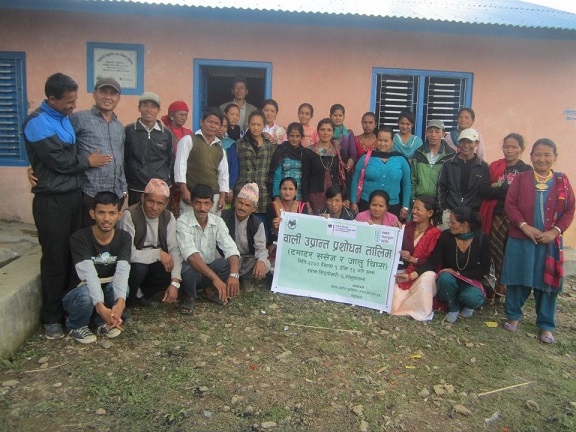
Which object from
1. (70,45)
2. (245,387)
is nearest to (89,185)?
(245,387)

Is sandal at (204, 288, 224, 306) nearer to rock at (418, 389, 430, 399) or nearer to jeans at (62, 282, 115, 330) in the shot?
jeans at (62, 282, 115, 330)

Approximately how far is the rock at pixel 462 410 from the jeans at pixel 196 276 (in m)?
2.23

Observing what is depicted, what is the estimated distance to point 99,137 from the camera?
12.9 feet

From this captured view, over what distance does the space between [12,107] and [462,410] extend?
649 centimetres

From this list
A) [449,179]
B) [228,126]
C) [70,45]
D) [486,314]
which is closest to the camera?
[486,314]

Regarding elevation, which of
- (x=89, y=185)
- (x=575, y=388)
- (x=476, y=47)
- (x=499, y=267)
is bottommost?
(x=575, y=388)

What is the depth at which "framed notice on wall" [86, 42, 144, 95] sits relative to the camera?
20.7ft

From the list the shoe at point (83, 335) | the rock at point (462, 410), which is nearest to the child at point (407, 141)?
the rock at point (462, 410)

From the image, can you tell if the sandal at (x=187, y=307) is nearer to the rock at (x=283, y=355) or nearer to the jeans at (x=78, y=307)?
the jeans at (x=78, y=307)

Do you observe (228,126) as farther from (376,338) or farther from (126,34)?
(376,338)

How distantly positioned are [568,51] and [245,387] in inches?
265

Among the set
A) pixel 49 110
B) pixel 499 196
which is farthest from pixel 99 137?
pixel 499 196

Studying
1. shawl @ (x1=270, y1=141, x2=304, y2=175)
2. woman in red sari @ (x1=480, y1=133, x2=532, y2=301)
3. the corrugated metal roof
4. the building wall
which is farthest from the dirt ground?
the corrugated metal roof

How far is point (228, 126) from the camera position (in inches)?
219
